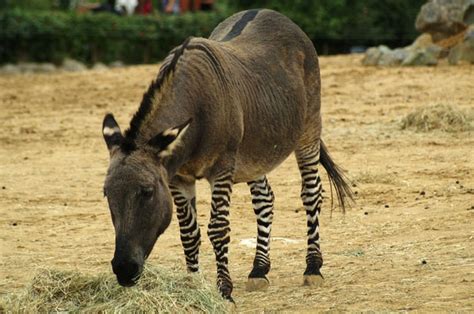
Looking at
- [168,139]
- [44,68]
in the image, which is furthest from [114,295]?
[44,68]

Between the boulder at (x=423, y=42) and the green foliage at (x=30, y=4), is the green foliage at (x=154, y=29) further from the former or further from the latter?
the boulder at (x=423, y=42)

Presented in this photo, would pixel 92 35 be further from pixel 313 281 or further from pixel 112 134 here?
pixel 112 134

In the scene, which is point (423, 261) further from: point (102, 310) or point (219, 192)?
point (102, 310)

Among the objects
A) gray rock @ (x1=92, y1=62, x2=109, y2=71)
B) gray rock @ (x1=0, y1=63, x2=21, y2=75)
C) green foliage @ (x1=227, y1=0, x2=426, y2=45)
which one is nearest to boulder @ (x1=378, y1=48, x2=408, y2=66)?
green foliage @ (x1=227, y1=0, x2=426, y2=45)

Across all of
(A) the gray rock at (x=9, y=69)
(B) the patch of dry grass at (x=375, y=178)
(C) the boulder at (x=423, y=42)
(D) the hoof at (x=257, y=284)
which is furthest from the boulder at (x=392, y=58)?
(D) the hoof at (x=257, y=284)

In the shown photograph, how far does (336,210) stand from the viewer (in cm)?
1239

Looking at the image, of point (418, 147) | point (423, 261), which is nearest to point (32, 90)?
point (418, 147)

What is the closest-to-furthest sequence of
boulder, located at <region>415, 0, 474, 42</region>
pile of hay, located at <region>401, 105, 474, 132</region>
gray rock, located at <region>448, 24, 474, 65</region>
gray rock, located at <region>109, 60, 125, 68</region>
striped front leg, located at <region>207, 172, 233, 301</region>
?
striped front leg, located at <region>207, 172, 233, 301</region> → pile of hay, located at <region>401, 105, 474, 132</region> → gray rock, located at <region>448, 24, 474, 65</region> → boulder, located at <region>415, 0, 474, 42</region> → gray rock, located at <region>109, 60, 125, 68</region>

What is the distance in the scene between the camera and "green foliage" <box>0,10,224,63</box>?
2552cm

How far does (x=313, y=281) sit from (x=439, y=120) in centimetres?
739

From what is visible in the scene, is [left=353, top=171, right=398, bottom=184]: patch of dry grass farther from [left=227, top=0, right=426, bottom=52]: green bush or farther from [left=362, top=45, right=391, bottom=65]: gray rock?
[left=227, top=0, right=426, bottom=52]: green bush

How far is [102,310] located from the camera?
7.69 metres

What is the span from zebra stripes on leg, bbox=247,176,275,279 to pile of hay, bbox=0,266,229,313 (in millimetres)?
1476

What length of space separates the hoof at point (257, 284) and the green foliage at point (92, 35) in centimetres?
1703
